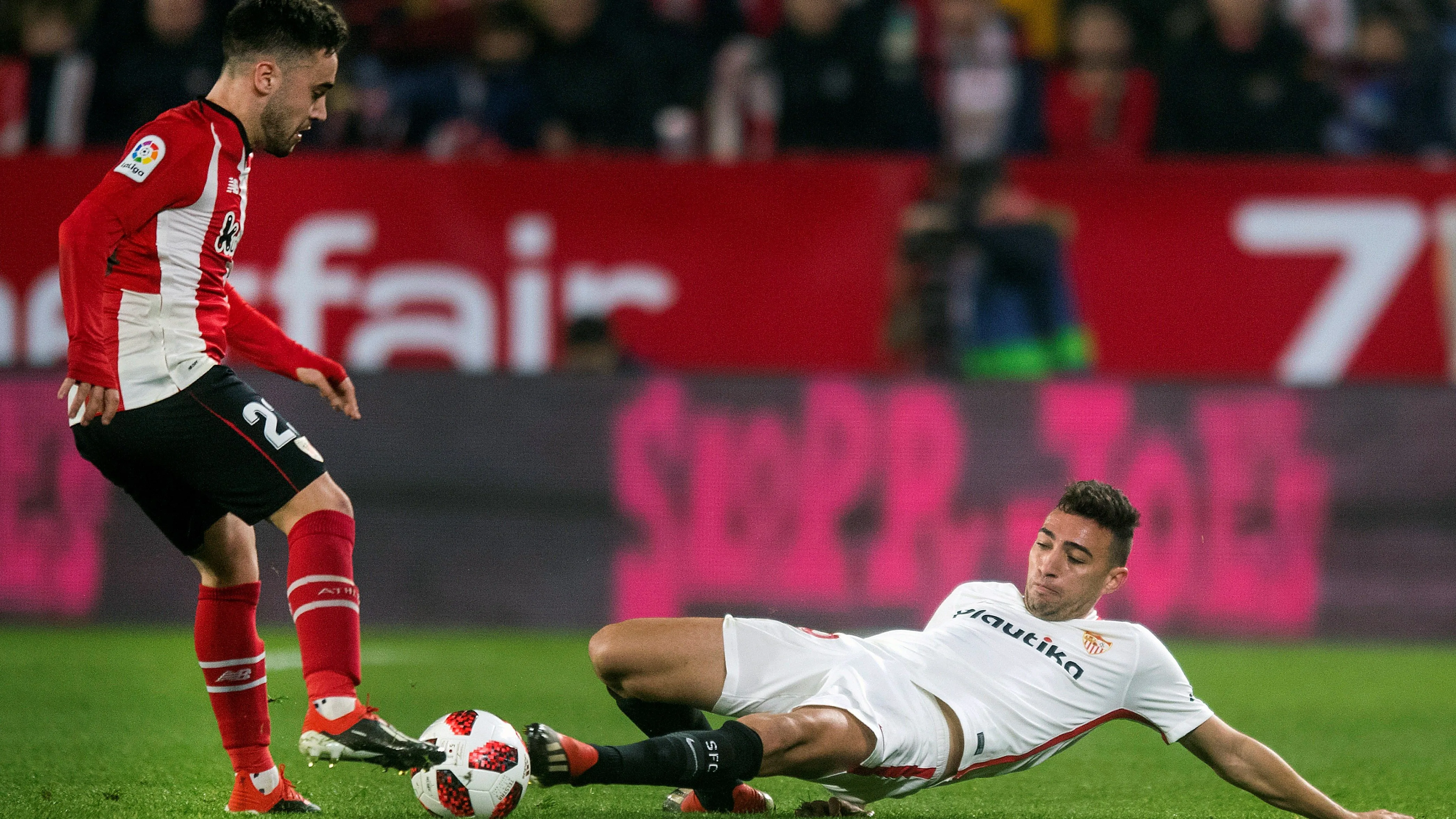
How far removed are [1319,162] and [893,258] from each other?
2.54m

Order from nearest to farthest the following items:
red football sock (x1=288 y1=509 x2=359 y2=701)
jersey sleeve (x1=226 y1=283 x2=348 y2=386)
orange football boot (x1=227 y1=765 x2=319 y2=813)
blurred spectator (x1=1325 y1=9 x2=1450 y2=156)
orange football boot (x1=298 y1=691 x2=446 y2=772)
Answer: orange football boot (x1=298 y1=691 x2=446 y2=772), red football sock (x1=288 y1=509 x2=359 y2=701), orange football boot (x1=227 y1=765 x2=319 y2=813), jersey sleeve (x1=226 y1=283 x2=348 y2=386), blurred spectator (x1=1325 y1=9 x2=1450 y2=156)

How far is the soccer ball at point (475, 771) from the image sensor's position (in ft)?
13.2

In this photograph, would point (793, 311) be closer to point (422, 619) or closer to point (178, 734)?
point (422, 619)

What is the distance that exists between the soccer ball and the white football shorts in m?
0.64

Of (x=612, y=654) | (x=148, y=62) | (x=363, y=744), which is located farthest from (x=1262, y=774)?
(x=148, y=62)

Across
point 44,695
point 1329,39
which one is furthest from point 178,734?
point 1329,39

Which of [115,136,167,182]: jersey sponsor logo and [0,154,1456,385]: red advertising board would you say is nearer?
[115,136,167,182]: jersey sponsor logo

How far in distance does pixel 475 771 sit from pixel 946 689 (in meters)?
1.25

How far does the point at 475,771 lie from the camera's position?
4.02 meters

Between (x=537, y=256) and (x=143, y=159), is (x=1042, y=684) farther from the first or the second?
(x=537, y=256)

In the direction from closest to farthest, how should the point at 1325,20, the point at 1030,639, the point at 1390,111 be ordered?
the point at 1030,639
the point at 1390,111
the point at 1325,20

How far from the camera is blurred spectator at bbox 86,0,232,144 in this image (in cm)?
1016

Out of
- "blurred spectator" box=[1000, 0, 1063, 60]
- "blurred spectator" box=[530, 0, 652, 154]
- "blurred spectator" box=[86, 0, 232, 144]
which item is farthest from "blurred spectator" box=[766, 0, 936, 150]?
"blurred spectator" box=[86, 0, 232, 144]

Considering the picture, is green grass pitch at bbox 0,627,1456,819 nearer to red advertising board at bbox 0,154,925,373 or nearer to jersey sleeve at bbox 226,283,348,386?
jersey sleeve at bbox 226,283,348,386
